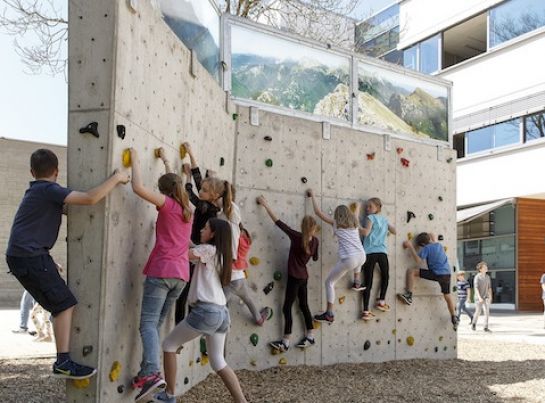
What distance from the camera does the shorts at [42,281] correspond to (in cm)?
466

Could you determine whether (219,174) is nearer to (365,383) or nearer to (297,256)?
(297,256)

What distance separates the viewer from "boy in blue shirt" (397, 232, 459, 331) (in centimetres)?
1045

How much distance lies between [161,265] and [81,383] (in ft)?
3.56

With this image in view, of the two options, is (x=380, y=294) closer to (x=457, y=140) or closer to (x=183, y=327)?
(x=183, y=327)

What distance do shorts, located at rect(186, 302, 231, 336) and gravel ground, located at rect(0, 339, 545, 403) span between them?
1294 mm

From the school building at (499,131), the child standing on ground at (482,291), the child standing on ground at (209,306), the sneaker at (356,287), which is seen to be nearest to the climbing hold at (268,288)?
the sneaker at (356,287)

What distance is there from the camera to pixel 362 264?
9.47 m

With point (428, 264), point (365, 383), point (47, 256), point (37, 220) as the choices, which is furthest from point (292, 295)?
point (37, 220)

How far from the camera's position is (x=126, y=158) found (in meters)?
5.18

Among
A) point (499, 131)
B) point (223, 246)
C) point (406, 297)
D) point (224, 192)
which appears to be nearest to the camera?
point (223, 246)

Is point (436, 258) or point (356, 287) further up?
point (436, 258)

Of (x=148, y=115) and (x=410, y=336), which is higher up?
(x=148, y=115)

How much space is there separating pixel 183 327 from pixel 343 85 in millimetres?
5885

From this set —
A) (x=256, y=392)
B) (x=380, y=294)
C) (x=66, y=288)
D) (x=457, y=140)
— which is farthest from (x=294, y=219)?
(x=457, y=140)
